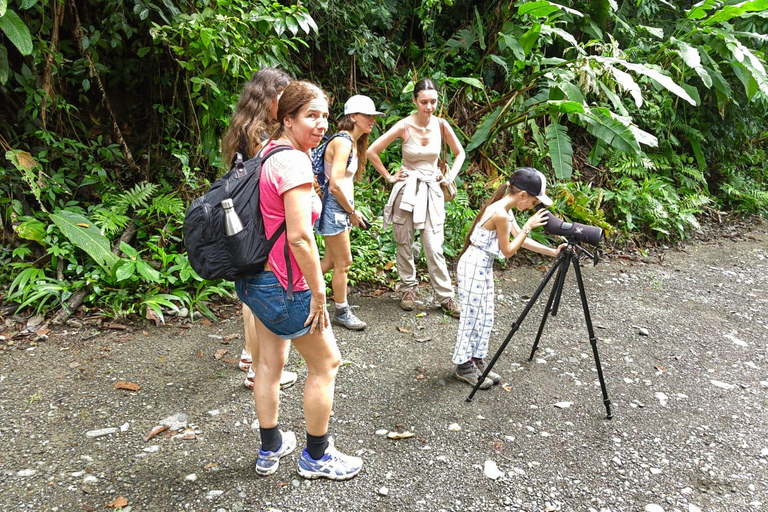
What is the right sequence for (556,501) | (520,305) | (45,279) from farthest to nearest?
(520,305), (45,279), (556,501)

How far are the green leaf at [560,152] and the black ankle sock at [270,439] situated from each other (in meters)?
4.54

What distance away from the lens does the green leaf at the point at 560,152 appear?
6.14 m

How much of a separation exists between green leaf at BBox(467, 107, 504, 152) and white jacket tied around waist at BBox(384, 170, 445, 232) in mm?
2254

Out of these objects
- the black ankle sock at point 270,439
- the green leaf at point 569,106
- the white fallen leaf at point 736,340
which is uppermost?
the green leaf at point 569,106

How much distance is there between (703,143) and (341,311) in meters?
7.91

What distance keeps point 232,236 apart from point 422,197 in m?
2.72

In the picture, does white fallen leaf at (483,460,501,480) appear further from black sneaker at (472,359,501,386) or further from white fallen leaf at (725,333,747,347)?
white fallen leaf at (725,333,747,347)

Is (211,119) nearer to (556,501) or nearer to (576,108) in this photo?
(576,108)

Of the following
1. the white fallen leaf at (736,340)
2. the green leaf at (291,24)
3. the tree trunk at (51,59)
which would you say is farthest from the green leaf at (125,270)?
the white fallen leaf at (736,340)

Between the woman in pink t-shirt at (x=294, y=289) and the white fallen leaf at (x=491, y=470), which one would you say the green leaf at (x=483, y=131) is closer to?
the woman in pink t-shirt at (x=294, y=289)

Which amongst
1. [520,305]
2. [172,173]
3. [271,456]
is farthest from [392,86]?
[271,456]

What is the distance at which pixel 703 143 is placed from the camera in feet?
30.4

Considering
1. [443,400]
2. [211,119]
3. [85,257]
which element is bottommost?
[443,400]

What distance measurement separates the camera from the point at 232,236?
7.64 feet
